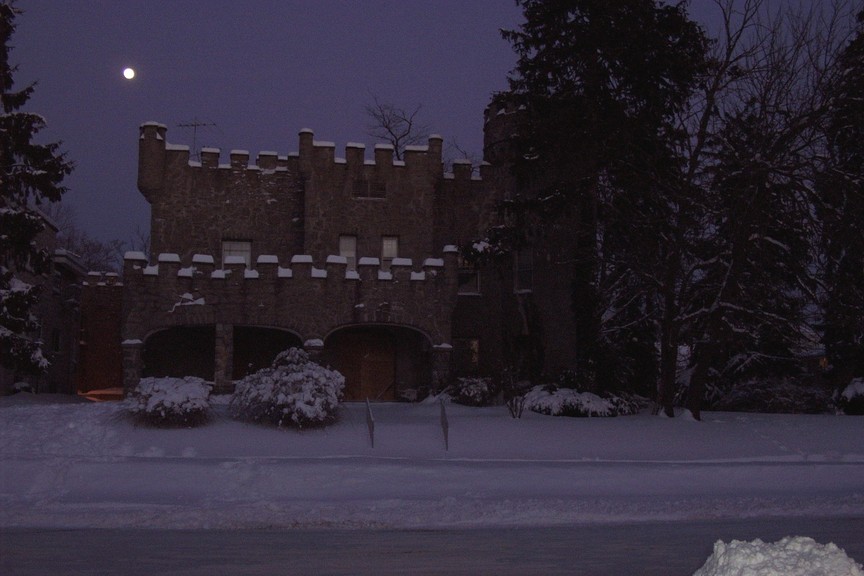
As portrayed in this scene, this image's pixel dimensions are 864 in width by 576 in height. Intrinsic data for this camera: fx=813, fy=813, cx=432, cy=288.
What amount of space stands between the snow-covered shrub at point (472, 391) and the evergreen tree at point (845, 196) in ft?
27.7

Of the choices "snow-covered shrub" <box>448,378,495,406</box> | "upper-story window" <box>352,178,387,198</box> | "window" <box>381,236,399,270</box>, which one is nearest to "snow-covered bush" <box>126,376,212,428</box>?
"snow-covered shrub" <box>448,378,495,406</box>

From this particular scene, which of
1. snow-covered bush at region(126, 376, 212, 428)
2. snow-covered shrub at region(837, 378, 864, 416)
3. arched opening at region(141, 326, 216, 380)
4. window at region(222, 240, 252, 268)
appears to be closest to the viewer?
snow-covered bush at region(126, 376, 212, 428)

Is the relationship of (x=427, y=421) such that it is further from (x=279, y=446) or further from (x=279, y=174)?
(x=279, y=174)

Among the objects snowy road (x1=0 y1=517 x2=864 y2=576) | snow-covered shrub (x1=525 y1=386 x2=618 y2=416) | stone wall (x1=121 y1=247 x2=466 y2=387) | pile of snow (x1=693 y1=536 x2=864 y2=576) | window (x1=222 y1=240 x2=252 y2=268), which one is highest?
window (x1=222 y1=240 x2=252 y2=268)

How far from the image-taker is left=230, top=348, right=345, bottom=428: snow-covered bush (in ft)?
54.9

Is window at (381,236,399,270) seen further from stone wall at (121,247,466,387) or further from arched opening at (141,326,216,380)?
arched opening at (141,326,216,380)

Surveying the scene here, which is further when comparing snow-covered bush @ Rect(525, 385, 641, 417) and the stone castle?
the stone castle

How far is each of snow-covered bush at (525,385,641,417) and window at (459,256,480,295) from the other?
6.94 metres

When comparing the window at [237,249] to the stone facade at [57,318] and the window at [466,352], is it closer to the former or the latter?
the stone facade at [57,318]

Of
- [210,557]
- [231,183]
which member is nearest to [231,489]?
[210,557]

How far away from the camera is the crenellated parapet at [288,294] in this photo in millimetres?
21359

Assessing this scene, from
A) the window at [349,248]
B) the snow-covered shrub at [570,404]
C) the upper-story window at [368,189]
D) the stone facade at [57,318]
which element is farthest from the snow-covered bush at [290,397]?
the stone facade at [57,318]

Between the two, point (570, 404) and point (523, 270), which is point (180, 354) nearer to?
point (523, 270)

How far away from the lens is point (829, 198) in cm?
1873
